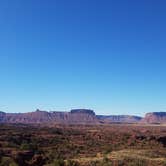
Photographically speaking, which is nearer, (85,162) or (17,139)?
(85,162)

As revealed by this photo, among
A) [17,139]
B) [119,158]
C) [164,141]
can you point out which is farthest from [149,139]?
[119,158]

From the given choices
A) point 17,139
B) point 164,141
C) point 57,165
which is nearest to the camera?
point 57,165

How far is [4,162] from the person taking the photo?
2870 cm

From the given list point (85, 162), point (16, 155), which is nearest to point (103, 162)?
point (85, 162)

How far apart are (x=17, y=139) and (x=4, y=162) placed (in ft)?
94.4

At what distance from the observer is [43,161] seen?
31.3 metres

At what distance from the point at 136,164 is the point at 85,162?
14.8ft

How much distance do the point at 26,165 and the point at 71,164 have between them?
14.1ft

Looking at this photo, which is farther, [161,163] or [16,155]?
[16,155]

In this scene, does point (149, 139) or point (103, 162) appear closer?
point (103, 162)

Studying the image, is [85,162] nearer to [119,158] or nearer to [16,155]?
[119,158]

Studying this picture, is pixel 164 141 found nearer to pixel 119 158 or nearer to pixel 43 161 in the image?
pixel 119 158

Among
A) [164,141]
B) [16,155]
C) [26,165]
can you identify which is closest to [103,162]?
[26,165]

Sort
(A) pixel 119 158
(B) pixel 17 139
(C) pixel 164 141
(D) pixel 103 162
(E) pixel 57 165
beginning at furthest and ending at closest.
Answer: (C) pixel 164 141
(B) pixel 17 139
(A) pixel 119 158
(D) pixel 103 162
(E) pixel 57 165
